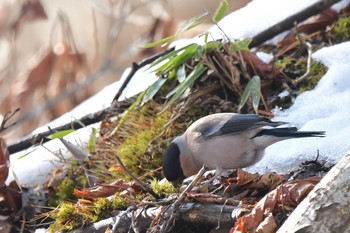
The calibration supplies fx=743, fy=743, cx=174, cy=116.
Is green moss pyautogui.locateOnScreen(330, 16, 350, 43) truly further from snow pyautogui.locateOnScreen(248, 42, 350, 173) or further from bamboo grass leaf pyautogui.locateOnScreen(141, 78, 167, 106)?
bamboo grass leaf pyautogui.locateOnScreen(141, 78, 167, 106)

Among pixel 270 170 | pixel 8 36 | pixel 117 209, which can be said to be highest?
pixel 8 36

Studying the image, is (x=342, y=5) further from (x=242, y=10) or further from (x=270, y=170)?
(x=270, y=170)

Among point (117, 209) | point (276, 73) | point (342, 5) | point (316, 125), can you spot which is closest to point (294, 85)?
point (276, 73)

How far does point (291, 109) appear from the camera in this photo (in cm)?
411

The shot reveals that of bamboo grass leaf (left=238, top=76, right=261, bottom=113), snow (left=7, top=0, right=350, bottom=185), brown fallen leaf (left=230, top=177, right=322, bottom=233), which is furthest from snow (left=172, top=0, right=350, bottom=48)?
brown fallen leaf (left=230, top=177, right=322, bottom=233)

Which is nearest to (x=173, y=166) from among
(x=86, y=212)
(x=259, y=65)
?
(x=86, y=212)

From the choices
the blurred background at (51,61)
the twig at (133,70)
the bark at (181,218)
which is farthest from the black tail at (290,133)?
the blurred background at (51,61)

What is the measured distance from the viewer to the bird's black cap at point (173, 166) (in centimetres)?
369

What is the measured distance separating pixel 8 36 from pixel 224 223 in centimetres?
503

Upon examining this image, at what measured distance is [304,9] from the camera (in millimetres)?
4988

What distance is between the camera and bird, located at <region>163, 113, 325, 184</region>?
3.68m

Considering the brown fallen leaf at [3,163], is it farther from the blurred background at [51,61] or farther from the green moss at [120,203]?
the blurred background at [51,61]

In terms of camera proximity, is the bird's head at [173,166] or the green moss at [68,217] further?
the bird's head at [173,166]

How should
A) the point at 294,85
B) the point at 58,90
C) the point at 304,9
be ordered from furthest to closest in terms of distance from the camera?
the point at 58,90 → the point at 304,9 → the point at 294,85
